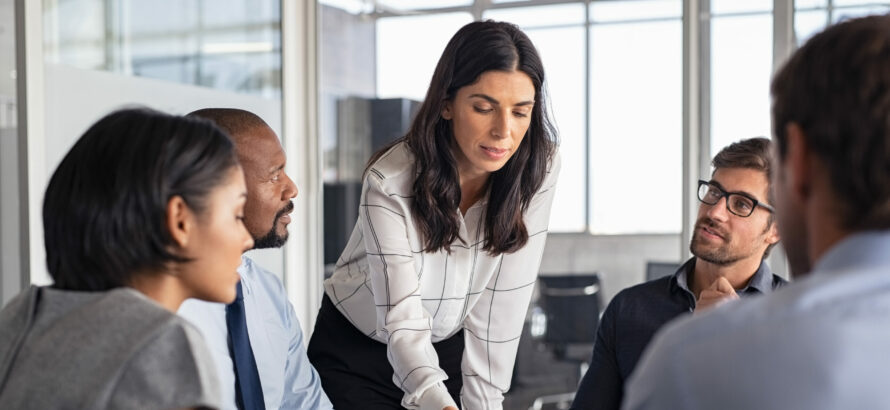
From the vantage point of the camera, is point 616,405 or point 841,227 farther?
point 616,405

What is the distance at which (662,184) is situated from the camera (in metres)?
3.89

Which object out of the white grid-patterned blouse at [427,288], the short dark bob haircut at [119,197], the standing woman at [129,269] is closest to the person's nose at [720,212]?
the white grid-patterned blouse at [427,288]

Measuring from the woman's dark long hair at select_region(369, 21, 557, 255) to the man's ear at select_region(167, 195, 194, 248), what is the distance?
93 cm

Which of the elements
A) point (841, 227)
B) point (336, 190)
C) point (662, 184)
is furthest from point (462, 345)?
point (336, 190)

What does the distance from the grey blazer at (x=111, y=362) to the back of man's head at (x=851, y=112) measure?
68 centimetres

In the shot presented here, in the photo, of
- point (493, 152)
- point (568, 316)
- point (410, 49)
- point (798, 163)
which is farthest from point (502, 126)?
point (568, 316)

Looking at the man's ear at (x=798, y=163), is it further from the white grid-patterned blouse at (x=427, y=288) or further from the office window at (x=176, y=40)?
the office window at (x=176, y=40)

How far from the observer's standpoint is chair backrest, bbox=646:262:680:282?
3.89m

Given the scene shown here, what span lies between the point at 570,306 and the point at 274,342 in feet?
9.37

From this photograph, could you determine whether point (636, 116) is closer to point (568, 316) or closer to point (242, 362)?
point (568, 316)

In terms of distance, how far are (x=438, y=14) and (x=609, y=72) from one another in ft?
2.79

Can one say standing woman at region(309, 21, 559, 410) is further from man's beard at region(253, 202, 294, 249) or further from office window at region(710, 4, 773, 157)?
office window at region(710, 4, 773, 157)

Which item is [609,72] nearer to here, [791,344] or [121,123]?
[121,123]

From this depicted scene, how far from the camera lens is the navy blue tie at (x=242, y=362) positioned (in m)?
1.77
